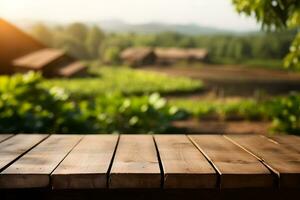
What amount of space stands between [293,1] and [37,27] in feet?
241

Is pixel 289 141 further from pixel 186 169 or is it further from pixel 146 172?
pixel 146 172

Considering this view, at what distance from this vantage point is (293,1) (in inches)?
159

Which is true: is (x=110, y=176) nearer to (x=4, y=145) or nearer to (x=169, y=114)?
(x=4, y=145)

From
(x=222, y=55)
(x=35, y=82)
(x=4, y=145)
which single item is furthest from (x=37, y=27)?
(x=4, y=145)

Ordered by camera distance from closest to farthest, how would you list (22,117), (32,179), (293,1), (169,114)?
(32,179) < (293,1) < (22,117) < (169,114)

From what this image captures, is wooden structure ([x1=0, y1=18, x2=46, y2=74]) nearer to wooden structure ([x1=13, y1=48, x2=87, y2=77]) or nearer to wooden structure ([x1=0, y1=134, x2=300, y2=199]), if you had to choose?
wooden structure ([x1=13, y1=48, x2=87, y2=77])

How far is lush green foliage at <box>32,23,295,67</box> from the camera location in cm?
8625

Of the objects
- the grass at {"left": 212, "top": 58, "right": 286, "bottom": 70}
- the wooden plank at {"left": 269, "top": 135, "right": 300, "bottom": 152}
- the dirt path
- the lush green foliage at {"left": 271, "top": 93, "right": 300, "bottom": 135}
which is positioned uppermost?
the wooden plank at {"left": 269, "top": 135, "right": 300, "bottom": 152}

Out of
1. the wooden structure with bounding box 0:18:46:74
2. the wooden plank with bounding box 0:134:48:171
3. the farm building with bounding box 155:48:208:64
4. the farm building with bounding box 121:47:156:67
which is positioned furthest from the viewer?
the farm building with bounding box 155:48:208:64

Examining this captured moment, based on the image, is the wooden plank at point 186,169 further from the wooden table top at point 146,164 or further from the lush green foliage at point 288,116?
the lush green foliage at point 288,116

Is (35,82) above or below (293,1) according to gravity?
below

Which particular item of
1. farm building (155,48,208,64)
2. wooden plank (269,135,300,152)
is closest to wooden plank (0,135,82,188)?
Result: wooden plank (269,135,300,152)

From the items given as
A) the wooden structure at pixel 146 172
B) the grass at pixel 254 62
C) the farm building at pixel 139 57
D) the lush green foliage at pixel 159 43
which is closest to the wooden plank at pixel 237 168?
the wooden structure at pixel 146 172

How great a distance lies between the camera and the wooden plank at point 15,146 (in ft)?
6.23
